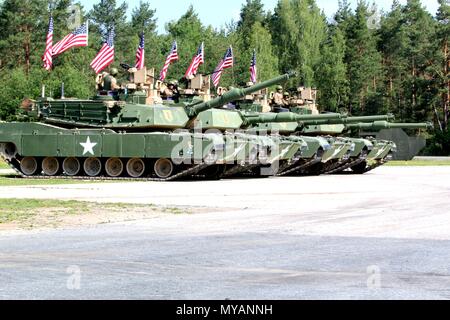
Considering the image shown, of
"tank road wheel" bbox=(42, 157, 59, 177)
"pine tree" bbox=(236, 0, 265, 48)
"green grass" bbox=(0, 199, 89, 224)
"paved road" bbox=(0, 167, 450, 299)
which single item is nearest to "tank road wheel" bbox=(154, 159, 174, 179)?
"tank road wheel" bbox=(42, 157, 59, 177)

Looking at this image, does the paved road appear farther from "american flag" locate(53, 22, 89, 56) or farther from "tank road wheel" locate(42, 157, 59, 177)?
"american flag" locate(53, 22, 89, 56)

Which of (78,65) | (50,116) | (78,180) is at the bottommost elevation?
→ (78,180)

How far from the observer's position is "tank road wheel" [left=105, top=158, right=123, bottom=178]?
32500 mm

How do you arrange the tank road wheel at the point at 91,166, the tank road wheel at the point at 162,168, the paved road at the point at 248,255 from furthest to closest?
1. the tank road wheel at the point at 91,166
2. the tank road wheel at the point at 162,168
3. the paved road at the point at 248,255

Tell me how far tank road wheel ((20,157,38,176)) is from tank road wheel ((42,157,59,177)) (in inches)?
18.7

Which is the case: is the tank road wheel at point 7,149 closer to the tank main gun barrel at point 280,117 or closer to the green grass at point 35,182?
the green grass at point 35,182

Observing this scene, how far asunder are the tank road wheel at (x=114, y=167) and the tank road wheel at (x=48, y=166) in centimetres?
221

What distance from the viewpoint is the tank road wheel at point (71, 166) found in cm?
3312

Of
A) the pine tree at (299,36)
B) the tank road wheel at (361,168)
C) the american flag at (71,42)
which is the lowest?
the tank road wheel at (361,168)

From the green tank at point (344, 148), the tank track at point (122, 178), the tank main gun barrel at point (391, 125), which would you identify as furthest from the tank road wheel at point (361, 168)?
the tank track at point (122, 178)

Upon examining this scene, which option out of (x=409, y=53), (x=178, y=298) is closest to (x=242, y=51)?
(x=409, y=53)

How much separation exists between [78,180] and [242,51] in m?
62.3

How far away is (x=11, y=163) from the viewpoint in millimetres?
34000
